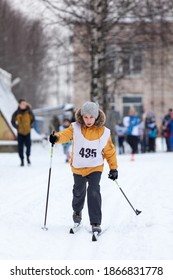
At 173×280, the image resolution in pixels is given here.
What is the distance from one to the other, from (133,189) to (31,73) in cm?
3735

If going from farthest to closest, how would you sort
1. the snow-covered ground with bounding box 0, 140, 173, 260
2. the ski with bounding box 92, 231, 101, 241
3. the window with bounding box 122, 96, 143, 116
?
the window with bounding box 122, 96, 143, 116, the ski with bounding box 92, 231, 101, 241, the snow-covered ground with bounding box 0, 140, 173, 260

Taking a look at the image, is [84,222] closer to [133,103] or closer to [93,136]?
[93,136]

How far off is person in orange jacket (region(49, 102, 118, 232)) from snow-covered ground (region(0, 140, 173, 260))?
1.36ft

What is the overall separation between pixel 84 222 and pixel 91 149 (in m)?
1.14

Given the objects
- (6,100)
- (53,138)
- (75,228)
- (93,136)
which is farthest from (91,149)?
(6,100)

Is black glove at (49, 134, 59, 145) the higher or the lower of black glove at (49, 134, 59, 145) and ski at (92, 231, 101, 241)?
the higher

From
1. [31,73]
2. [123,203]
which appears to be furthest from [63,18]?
[31,73]

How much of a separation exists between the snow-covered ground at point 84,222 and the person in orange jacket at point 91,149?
16.3 inches

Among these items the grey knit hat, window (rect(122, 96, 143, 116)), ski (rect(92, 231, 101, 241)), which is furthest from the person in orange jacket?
window (rect(122, 96, 143, 116))

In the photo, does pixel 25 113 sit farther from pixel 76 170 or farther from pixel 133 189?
pixel 76 170

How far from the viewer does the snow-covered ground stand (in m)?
6.00

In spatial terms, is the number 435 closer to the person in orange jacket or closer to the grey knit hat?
the person in orange jacket

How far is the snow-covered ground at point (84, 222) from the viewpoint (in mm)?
5996

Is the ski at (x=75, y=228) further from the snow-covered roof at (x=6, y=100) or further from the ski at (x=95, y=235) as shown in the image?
the snow-covered roof at (x=6, y=100)
